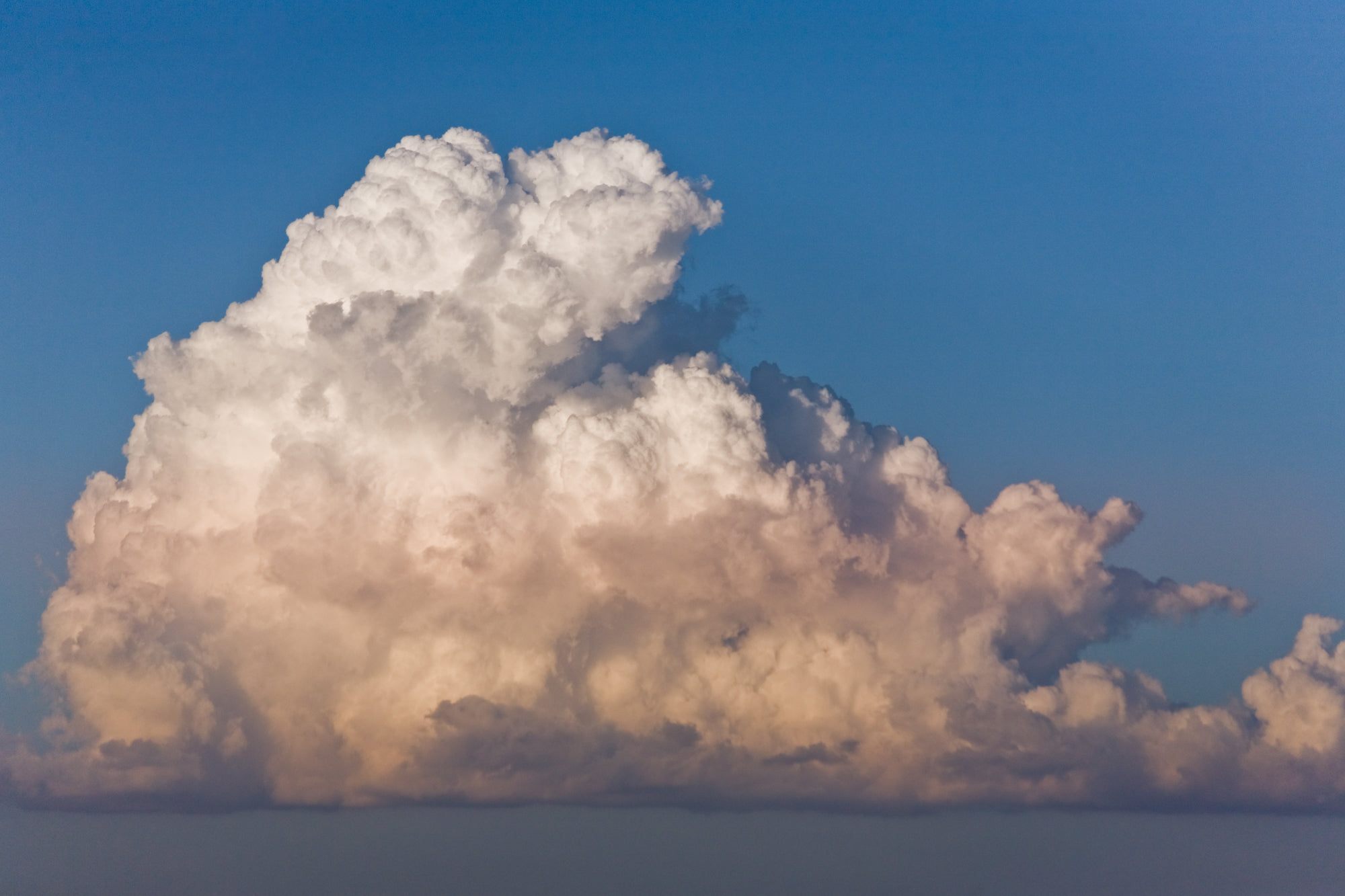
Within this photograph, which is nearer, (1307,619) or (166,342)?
(166,342)

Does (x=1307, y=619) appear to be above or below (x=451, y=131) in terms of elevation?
below

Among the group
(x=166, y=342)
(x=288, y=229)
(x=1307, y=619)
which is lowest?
(x=1307, y=619)

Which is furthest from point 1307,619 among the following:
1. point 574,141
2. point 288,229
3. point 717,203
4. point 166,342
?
point 166,342

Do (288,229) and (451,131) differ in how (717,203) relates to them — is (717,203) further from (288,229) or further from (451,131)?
(288,229)

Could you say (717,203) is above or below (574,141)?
below

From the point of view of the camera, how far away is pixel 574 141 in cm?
15538

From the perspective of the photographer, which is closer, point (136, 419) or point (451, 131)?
point (451, 131)

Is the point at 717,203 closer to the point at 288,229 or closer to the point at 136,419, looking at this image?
the point at 288,229

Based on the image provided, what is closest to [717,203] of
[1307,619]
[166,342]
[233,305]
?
[233,305]

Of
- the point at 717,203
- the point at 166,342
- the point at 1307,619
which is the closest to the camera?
the point at 717,203

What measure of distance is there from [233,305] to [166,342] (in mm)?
14924

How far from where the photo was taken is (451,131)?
6097 inches

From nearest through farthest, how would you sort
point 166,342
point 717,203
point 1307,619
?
point 717,203 < point 166,342 < point 1307,619

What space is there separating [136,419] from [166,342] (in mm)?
22261
